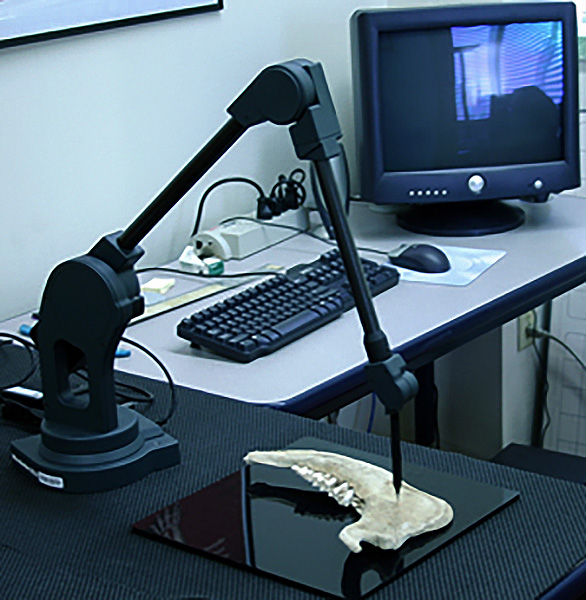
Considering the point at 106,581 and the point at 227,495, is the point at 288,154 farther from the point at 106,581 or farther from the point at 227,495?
the point at 106,581

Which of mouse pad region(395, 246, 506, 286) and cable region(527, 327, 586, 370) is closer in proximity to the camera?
mouse pad region(395, 246, 506, 286)

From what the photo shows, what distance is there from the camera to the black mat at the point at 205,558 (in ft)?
2.72

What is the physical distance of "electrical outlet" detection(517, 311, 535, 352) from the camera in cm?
236

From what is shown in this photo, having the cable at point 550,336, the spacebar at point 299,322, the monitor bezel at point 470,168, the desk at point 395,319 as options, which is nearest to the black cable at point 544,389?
the cable at point 550,336

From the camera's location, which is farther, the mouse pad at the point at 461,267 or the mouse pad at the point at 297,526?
the mouse pad at the point at 461,267

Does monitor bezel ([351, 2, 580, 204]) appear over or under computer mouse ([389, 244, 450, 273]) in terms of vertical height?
over

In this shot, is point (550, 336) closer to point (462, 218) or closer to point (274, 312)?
point (462, 218)

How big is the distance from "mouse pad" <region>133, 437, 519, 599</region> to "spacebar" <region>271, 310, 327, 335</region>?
388 mm

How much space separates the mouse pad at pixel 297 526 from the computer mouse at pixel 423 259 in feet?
2.34

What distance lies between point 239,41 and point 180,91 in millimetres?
187

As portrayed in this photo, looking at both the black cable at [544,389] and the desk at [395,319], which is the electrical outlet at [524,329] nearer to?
Answer: the black cable at [544,389]

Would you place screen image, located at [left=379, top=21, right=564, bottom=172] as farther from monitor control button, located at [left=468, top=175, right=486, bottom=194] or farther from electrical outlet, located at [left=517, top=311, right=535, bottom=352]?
electrical outlet, located at [left=517, top=311, right=535, bottom=352]

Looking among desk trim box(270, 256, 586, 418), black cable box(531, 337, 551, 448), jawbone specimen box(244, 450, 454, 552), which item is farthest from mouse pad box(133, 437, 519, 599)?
black cable box(531, 337, 551, 448)

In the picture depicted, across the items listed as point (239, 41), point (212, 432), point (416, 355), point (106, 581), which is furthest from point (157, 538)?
point (239, 41)
